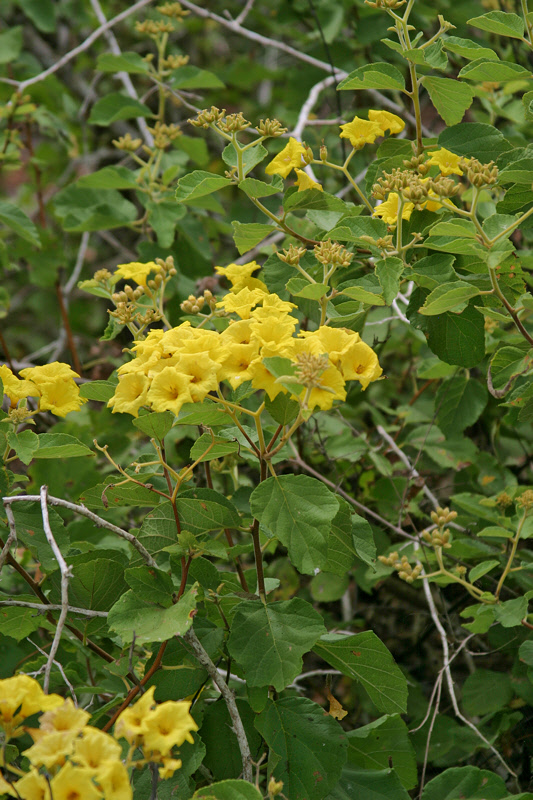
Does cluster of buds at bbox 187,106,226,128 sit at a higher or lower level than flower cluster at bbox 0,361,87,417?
higher

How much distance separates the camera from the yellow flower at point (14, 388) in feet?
4.23

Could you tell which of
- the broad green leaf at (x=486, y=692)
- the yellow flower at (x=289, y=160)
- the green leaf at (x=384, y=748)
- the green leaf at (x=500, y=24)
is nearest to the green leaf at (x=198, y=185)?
the yellow flower at (x=289, y=160)

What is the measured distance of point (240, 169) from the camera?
51.4 inches

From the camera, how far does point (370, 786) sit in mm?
1259

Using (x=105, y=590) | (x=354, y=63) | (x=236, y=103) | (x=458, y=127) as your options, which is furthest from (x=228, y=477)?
(x=236, y=103)

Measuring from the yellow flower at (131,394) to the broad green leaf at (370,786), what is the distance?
724 millimetres

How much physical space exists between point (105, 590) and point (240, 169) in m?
0.76

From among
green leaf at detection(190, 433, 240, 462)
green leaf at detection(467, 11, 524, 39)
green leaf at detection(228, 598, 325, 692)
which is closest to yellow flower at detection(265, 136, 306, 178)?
green leaf at detection(467, 11, 524, 39)

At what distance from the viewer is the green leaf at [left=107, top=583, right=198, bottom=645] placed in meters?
1.02

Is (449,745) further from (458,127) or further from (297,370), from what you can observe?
(458,127)

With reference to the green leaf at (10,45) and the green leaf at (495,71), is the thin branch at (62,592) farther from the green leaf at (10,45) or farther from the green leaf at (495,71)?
the green leaf at (10,45)

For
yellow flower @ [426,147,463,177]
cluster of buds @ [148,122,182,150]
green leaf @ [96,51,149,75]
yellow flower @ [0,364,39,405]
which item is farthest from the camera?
green leaf @ [96,51,149,75]

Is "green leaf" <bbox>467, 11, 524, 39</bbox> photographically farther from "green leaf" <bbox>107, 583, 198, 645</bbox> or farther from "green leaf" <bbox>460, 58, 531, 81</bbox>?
"green leaf" <bbox>107, 583, 198, 645</bbox>

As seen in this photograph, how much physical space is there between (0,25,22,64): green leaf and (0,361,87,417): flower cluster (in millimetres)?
1858
